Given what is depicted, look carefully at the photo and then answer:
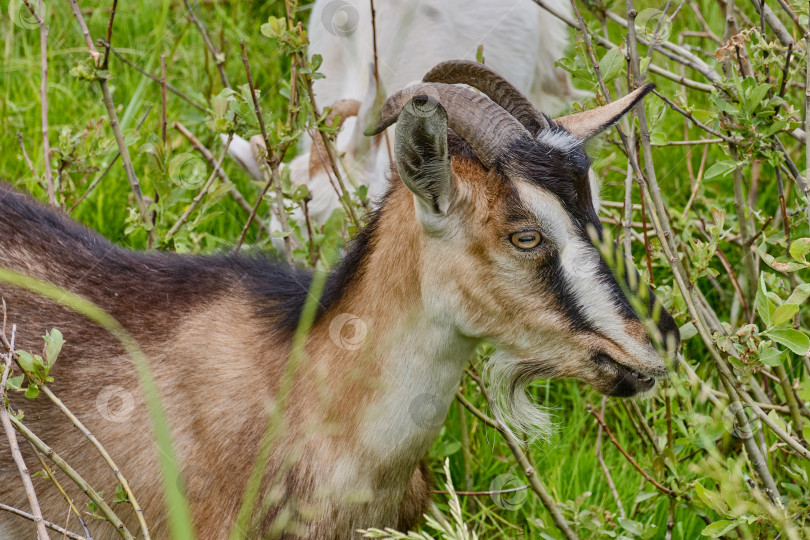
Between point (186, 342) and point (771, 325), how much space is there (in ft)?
5.13

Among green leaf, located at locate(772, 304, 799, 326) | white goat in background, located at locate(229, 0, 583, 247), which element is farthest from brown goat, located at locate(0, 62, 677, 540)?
white goat in background, located at locate(229, 0, 583, 247)

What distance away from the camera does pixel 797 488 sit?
288 centimetres

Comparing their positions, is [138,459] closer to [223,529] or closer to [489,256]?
[223,529]

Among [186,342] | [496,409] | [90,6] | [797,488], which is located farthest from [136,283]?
[90,6]

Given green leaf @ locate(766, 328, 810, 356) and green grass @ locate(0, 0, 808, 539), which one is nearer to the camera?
green leaf @ locate(766, 328, 810, 356)
